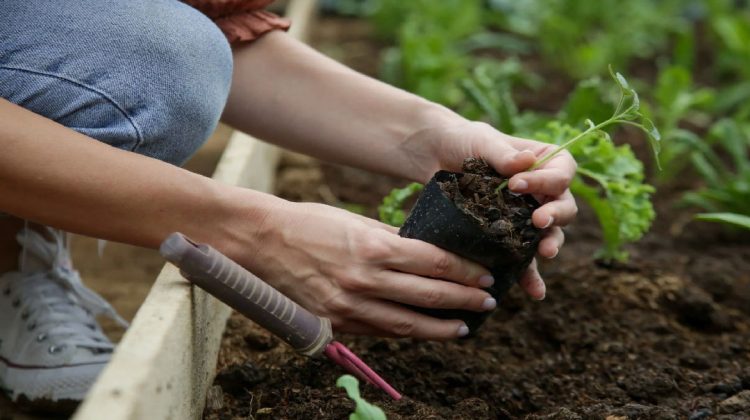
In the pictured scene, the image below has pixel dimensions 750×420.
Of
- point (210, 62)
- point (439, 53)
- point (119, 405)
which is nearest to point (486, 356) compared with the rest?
point (210, 62)

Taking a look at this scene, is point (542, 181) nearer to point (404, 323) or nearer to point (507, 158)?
point (507, 158)

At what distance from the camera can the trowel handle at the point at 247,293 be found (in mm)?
1526

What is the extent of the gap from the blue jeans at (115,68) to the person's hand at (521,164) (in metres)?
0.45

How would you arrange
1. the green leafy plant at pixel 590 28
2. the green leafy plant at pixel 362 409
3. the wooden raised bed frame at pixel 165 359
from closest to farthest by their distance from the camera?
the wooden raised bed frame at pixel 165 359 < the green leafy plant at pixel 362 409 < the green leafy plant at pixel 590 28

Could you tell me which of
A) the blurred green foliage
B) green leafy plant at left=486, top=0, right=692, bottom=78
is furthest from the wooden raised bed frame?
green leafy plant at left=486, top=0, right=692, bottom=78

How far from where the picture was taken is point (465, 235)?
1.67 meters

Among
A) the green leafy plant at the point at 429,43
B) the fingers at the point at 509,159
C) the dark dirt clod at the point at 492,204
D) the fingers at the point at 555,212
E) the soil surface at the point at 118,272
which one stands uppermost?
the fingers at the point at 509,159

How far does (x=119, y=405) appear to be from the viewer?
1248 mm

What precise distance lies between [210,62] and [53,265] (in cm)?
59

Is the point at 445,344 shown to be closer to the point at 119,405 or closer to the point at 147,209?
the point at 147,209

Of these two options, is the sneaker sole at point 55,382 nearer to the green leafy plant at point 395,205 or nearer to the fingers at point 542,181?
the green leafy plant at point 395,205

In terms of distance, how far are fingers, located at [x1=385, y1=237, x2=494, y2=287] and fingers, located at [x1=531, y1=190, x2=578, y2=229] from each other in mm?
133

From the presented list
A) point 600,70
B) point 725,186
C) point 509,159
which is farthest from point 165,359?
point 600,70

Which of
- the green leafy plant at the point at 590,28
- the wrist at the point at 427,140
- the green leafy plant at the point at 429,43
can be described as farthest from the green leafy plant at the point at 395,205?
the green leafy plant at the point at 590,28
